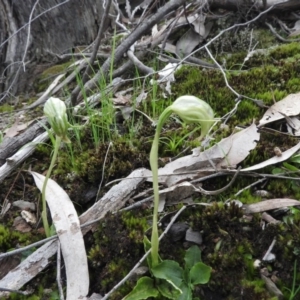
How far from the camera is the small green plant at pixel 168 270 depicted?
1437 mm

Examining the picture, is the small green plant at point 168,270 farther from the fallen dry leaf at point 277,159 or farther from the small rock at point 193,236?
the fallen dry leaf at point 277,159

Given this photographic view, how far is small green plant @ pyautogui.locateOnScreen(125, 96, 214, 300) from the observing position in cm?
144

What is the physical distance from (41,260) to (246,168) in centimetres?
88

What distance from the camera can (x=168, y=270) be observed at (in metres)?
1.53

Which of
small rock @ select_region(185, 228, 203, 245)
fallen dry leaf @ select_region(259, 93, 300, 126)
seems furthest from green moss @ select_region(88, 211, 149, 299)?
fallen dry leaf @ select_region(259, 93, 300, 126)

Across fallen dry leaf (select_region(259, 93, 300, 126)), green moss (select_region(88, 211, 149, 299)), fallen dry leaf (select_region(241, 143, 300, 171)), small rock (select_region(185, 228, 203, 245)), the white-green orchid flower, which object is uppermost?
the white-green orchid flower

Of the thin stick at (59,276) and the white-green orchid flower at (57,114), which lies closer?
the thin stick at (59,276)

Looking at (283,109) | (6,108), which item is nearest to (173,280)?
(283,109)

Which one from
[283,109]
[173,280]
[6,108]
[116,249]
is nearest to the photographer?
[173,280]

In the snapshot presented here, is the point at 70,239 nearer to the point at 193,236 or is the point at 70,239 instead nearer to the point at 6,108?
the point at 193,236

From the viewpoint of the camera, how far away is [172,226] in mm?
1703

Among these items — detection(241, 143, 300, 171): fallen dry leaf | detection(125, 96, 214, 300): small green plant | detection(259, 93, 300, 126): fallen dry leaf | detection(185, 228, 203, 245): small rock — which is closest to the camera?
detection(125, 96, 214, 300): small green plant

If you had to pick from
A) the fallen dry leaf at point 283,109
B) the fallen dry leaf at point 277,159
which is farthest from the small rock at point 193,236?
the fallen dry leaf at point 283,109

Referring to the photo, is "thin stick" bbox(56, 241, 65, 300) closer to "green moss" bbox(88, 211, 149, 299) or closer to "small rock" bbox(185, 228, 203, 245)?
"green moss" bbox(88, 211, 149, 299)
